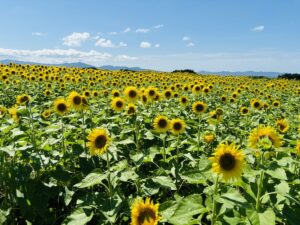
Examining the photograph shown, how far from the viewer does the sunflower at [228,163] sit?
10.2 ft

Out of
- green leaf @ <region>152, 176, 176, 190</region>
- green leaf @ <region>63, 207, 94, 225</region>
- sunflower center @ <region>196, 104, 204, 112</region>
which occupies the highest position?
sunflower center @ <region>196, 104, 204, 112</region>

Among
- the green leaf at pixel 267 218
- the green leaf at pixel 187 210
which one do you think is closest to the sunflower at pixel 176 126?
the green leaf at pixel 187 210

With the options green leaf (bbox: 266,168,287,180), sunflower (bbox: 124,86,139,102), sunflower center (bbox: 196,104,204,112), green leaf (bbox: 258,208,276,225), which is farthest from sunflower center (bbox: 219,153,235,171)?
sunflower (bbox: 124,86,139,102)

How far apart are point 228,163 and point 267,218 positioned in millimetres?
537

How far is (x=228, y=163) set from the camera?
312 centimetres

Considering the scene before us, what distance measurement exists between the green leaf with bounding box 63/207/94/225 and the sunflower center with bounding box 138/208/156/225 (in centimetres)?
87

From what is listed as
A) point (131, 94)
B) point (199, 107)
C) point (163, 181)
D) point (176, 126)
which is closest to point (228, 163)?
point (163, 181)

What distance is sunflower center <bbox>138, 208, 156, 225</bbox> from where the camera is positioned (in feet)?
10.1

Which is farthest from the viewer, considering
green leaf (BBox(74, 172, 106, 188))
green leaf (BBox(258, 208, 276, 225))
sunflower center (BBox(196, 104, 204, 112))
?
sunflower center (BBox(196, 104, 204, 112))

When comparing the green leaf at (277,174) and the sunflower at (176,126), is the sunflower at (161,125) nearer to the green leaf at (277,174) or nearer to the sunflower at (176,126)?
the sunflower at (176,126)

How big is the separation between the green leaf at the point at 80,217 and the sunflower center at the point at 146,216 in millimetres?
872

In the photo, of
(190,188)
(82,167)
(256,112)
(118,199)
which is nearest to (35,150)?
(82,167)

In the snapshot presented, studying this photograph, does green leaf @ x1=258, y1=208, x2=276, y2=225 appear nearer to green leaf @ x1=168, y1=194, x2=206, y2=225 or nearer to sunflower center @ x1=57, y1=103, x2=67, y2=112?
green leaf @ x1=168, y1=194, x2=206, y2=225

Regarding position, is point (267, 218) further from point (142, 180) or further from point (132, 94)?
point (132, 94)
